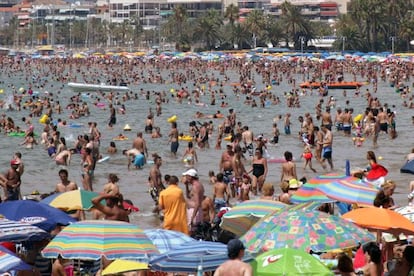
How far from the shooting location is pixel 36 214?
11.1m

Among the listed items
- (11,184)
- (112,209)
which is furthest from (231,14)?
(112,209)

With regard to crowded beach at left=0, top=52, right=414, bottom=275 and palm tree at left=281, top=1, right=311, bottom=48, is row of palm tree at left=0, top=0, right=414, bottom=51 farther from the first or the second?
crowded beach at left=0, top=52, right=414, bottom=275

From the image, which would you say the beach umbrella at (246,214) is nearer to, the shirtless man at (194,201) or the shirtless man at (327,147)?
the shirtless man at (194,201)

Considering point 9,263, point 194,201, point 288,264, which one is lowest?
point 194,201

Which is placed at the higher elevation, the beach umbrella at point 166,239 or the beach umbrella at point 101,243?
the beach umbrella at point 101,243

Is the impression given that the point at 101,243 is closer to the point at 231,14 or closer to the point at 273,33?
the point at 273,33

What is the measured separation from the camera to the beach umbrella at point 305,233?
30.8ft

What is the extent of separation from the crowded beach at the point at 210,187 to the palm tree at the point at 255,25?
163 feet

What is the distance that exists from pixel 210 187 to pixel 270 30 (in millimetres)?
91966

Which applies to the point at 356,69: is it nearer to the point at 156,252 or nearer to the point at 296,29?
the point at 296,29

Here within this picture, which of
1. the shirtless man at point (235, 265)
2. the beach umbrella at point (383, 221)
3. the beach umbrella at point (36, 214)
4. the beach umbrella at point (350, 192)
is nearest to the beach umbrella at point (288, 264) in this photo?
the shirtless man at point (235, 265)

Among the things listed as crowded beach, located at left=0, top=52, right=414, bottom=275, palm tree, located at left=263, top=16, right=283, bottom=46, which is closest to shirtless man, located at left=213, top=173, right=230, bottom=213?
crowded beach, located at left=0, top=52, right=414, bottom=275

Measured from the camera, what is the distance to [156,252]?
9.67 m

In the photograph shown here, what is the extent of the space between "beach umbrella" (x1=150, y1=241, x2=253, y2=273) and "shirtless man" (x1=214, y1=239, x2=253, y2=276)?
94 centimetres
